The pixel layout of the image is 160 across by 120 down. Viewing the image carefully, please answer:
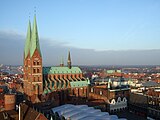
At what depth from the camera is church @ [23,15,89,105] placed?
251 feet

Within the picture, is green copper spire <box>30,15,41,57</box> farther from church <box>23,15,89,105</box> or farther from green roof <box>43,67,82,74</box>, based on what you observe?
green roof <box>43,67,82,74</box>

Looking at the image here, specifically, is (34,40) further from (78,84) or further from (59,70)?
(78,84)

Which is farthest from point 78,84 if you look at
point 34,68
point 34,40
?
point 34,40

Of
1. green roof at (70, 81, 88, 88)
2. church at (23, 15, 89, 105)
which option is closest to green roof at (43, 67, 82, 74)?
church at (23, 15, 89, 105)

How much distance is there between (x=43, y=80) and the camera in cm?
8231

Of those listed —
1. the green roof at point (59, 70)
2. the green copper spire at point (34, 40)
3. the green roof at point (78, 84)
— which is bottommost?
the green roof at point (78, 84)

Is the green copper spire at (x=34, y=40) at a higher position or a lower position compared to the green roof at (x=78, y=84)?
higher

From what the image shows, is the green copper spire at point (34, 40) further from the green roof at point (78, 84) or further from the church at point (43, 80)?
the green roof at point (78, 84)

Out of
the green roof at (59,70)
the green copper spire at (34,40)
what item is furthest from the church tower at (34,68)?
the green roof at (59,70)

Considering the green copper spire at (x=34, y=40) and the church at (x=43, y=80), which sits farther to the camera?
the green copper spire at (x=34, y=40)

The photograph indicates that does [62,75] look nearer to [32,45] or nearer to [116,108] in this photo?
[32,45]

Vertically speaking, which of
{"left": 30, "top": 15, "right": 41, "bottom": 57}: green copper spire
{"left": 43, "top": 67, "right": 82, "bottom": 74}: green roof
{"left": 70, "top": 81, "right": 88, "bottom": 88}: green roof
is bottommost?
{"left": 70, "top": 81, "right": 88, "bottom": 88}: green roof

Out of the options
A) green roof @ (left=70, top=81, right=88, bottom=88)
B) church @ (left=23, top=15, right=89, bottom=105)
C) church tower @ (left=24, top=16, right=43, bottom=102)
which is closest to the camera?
church @ (left=23, top=15, right=89, bottom=105)

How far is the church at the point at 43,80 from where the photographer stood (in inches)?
3009
